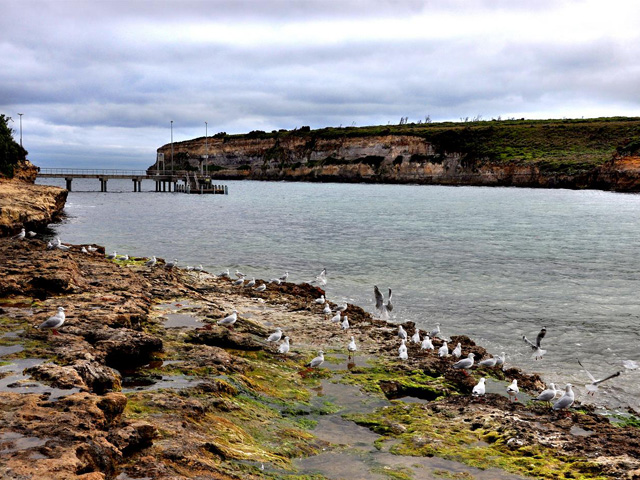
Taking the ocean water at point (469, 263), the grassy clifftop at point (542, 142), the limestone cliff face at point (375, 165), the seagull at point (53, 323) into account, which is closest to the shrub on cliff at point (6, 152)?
the ocean water at point (469, 263)

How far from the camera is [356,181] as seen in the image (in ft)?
483

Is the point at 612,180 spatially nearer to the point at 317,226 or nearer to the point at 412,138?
the point at 412,138

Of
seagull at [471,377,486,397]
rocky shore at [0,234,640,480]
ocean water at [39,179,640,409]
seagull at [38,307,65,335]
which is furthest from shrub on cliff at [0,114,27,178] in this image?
seagull at [471,377,486,397]

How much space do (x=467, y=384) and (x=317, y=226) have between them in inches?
1350

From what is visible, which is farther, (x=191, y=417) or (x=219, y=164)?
(x=219, y=164)

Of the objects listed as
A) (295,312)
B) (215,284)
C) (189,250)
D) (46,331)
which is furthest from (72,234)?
(46,331)

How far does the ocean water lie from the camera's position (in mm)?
14477

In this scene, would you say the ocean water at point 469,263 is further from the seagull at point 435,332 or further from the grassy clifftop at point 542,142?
the grassy clifftop at point 542,142

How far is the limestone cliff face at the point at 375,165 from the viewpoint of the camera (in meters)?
106

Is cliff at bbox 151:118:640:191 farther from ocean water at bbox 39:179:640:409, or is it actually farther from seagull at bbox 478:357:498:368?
seagull at bbox 478:357:498:368

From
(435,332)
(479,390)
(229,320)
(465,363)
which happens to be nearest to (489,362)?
(465,363)

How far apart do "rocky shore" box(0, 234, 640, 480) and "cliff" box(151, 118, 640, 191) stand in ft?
318

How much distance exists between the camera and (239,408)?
812 cm

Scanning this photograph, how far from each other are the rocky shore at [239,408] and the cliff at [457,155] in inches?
3816
